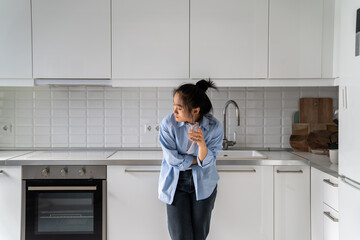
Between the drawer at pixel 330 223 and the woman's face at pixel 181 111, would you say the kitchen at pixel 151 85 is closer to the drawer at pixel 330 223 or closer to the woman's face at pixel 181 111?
the drawer at pixel 330 223

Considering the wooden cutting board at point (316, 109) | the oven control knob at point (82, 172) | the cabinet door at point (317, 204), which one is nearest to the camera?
the cabinet door at point (317, 204)

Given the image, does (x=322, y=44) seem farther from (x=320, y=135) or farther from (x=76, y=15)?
(x=76, y=15)

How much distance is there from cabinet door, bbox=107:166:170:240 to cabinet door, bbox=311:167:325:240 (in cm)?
99

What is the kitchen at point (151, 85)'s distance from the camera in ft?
6.98

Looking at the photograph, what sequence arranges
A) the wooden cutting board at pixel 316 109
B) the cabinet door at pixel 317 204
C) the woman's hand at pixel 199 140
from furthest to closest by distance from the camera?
the wooden cutting board at pixel 316 109
the cabinet door at pixel 317 204
the woman's hand at pixel 199 140

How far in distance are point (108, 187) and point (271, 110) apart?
4.78 feet

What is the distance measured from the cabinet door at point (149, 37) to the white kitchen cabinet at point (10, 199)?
1000 millimetres

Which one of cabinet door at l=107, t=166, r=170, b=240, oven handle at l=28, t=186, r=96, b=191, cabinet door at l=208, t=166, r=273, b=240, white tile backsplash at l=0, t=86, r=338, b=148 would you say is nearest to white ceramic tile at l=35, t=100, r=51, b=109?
white tile backsplash at l=0, t=86, r=338, b=148

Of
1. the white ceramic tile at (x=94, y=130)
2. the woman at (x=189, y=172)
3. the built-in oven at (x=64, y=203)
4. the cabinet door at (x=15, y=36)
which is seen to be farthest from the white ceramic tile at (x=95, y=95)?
the woman at (x=189, y=172)

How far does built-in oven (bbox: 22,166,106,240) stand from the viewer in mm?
2109

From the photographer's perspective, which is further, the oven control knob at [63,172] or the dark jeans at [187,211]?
the oven control knob at [63,172]

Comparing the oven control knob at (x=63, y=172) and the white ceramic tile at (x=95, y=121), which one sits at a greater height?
the white ceramic tile at (x=95, y=121)

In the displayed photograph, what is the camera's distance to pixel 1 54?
227 centimetres

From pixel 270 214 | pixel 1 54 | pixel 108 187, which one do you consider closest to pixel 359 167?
pixel 270 214
